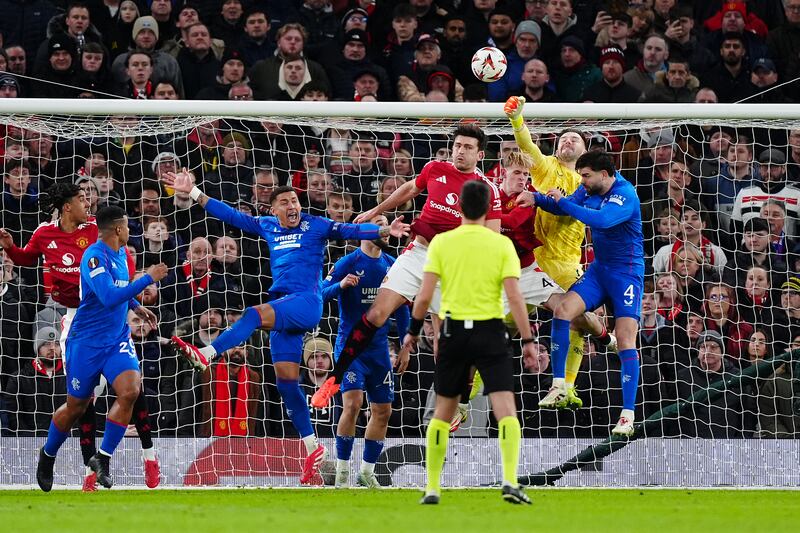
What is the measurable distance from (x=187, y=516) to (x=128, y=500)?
197 centimetres

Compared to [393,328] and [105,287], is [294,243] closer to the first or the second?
[105,287]

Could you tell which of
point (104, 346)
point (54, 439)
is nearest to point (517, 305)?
point (104, 346)

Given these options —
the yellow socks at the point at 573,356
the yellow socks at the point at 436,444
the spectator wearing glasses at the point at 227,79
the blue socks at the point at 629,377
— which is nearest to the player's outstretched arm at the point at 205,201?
the yellow socks at the point at 573,356

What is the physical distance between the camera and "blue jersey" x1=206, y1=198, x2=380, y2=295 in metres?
12.6

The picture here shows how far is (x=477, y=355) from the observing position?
916 cm

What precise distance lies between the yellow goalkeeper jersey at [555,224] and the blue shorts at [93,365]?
13.5ft

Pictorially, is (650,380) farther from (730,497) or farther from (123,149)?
(123,149)

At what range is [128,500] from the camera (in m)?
10.7

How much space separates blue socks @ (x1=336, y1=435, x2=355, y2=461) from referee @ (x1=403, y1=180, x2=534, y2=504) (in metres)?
3.96

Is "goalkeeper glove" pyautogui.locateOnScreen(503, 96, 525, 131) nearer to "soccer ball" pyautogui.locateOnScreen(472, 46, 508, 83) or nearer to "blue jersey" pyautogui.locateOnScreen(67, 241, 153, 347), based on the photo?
"soccer ball" pyautogui.locateOnScreen(472, 46, 508, 83)

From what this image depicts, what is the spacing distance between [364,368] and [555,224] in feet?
8.02

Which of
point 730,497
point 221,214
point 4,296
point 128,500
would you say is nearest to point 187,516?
point 128,500

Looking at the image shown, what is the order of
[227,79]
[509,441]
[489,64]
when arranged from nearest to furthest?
[509,441] → [489,64] → [227,79]

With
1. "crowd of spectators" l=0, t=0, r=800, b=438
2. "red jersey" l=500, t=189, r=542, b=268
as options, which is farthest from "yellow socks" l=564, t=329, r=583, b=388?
"crowd of spectators" l=0, t=0, r=800, b=438
